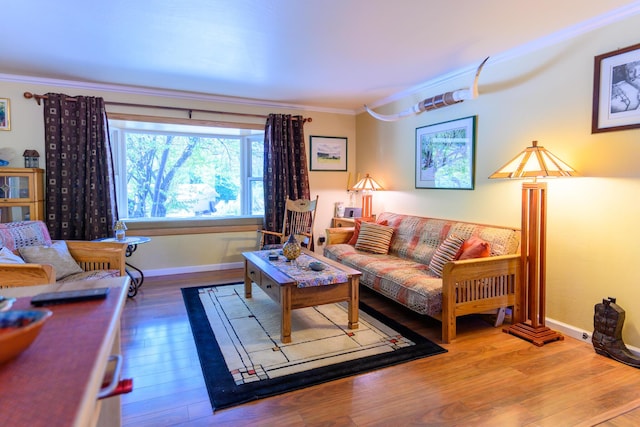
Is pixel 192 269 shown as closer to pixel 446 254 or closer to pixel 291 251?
pixel 291 251

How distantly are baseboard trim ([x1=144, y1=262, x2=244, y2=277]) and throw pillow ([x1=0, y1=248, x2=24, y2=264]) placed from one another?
1995mm

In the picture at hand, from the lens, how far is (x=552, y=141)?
287cm

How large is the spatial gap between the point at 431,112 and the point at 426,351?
2590 mm

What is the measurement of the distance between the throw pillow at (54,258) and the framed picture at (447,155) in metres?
3.45

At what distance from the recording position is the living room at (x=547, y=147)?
250cm

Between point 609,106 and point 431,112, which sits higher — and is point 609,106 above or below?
below

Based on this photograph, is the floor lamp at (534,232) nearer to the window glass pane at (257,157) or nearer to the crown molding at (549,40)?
the crown molding at (549,40)

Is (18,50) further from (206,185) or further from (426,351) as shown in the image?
(426,351)

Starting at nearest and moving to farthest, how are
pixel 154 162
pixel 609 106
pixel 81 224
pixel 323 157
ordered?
1. pixel 609 106
2. pixel 81 224
3. pixel 154 162
4. pixel 323 157

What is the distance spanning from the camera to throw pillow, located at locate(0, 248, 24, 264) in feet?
7.82

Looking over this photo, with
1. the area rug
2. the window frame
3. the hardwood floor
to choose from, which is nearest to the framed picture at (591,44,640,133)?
the hardwood floor

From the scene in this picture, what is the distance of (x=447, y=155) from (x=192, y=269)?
3363 millimetres

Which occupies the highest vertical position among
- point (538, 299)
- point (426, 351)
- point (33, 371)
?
point (33, 371)

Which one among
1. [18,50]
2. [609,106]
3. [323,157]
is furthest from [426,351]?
[18,50]
